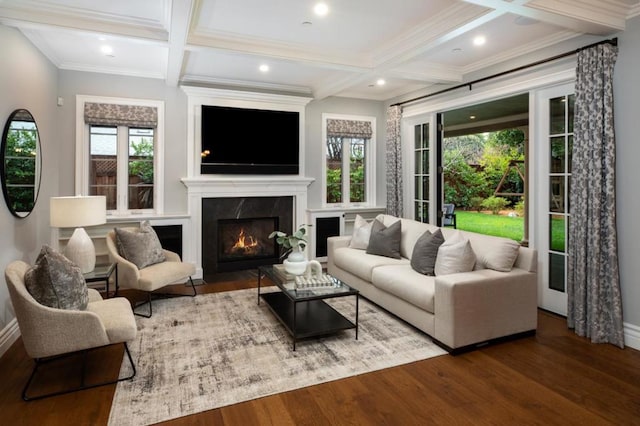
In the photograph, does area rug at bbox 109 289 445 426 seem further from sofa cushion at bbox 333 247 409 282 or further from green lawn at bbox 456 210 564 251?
green lawn at bbox 456 210 564 251

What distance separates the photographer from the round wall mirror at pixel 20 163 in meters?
3.28

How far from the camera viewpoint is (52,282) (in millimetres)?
2514

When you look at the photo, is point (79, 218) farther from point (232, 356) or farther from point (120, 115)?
point (232, 356)

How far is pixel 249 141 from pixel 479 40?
329cm

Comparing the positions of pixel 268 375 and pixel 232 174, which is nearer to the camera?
pixel 268 375

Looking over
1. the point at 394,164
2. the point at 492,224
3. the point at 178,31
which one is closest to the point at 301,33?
the point at 178,31

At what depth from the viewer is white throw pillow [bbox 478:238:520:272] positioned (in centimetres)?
340

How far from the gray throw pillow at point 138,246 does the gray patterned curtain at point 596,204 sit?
4298 mm

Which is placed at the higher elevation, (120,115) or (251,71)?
(251,71)

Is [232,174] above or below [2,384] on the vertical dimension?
above

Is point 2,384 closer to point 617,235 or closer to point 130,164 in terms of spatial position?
point 130,164

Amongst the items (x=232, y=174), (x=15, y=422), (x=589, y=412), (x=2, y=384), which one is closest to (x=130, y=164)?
(x=232, y=174)

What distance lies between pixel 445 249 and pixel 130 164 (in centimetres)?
417

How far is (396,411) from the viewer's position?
92.6 inches
